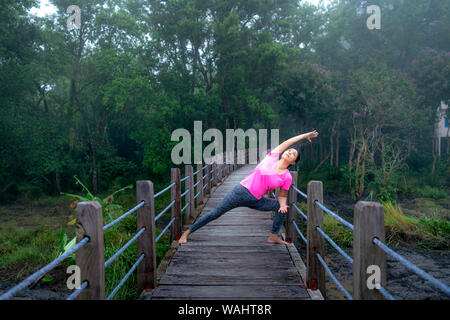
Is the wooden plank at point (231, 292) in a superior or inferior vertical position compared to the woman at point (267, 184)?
inferior

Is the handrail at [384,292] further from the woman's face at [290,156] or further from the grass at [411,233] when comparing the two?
the grass at [411,233]

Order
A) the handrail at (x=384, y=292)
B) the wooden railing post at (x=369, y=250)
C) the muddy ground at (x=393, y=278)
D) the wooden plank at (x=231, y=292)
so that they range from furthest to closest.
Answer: the muddy ground at (x=393, y=278) → the wooden plank at (x=231, y=292) → the wooden railing post at (x=369, y=250) → the handrail at (x=384, y=292)

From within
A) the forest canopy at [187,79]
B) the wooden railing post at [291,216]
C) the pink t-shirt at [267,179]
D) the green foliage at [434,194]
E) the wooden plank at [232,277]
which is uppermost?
the forest canopy at [187,79]

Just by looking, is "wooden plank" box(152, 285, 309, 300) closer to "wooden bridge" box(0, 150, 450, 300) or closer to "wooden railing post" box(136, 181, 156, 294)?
"wooden bridge" box(0, 150, 450, 300)

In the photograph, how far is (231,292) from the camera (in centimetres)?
369

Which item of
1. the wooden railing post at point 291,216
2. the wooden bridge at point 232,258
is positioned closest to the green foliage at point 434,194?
the wooden bridge at point 232,258

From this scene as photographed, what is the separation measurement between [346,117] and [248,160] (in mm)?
8449

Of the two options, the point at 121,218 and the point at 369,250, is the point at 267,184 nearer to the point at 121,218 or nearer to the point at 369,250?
the point at 121,218

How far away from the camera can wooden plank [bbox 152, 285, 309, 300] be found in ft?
11.8

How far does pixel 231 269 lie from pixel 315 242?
3.62 feet

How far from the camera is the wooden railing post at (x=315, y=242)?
372 centimetres

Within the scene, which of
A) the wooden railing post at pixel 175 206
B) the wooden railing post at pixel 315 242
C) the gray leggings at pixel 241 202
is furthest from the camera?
the wooden railing post at pixel 175 206

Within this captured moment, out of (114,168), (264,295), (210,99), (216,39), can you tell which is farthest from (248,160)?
(264,295)

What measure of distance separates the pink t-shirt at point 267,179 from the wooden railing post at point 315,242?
A: 0.76 meters
